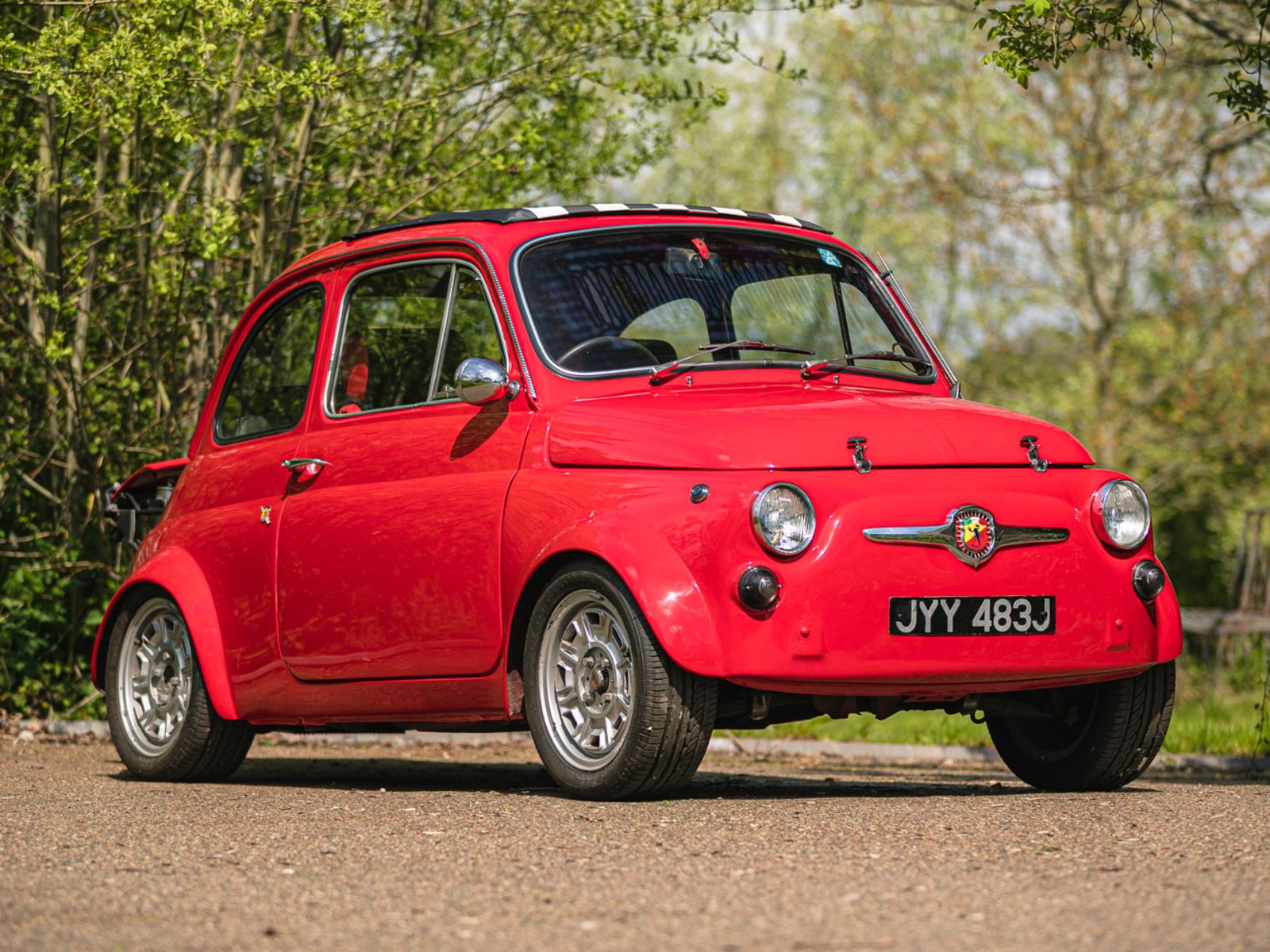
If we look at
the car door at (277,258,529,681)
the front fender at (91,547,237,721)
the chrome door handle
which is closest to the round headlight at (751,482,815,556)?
the car door at (277,258,529,681)

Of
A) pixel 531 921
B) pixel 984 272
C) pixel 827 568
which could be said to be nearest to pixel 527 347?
pixel 827 568

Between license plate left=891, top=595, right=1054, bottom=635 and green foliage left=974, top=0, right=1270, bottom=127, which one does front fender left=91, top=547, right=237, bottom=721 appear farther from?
green foliage left=974, top=0, right=1270, bottom=127

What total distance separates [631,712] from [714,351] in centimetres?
160

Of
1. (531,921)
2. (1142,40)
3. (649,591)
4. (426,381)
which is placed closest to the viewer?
(531,921)

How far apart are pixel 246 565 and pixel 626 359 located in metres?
1.94

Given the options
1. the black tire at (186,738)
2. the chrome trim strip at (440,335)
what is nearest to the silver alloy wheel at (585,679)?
the chrome trim strip at (440,335)

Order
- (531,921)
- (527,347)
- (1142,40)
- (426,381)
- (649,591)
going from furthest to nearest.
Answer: (1142,40)
(426,381)
(527,347)
(649,591)
(531,921)

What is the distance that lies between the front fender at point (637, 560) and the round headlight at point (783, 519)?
27cm

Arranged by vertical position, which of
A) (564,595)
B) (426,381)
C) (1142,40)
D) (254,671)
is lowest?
(254,671)

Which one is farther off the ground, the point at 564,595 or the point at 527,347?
the point at 527,347

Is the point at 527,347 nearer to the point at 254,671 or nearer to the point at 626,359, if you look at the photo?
the point at 626,359

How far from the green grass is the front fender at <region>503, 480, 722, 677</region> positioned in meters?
4.54

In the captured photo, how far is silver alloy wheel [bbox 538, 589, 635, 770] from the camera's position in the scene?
20.3 ft

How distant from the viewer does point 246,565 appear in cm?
780
